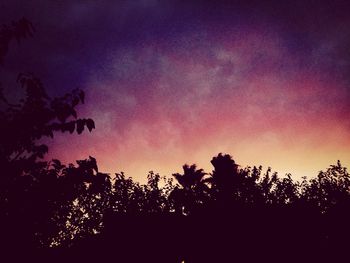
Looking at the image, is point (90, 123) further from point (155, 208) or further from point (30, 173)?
point (155, 208)

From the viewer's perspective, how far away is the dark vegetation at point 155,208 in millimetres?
4676

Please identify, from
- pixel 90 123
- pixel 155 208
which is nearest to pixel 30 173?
pixel 90 123

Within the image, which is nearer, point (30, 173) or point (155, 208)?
point (30, 173)

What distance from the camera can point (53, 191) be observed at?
466 cm

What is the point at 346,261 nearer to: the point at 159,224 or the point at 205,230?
the point at 205,230

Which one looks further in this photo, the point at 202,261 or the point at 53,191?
the point at 202,261

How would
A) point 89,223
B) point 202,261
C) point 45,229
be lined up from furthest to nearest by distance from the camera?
point 89,223 → point 202,261 → point 45,229

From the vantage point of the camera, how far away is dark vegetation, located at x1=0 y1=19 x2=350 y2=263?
4676 millimetres

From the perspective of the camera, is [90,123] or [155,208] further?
[155,208]

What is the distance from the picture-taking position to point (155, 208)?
3756cm

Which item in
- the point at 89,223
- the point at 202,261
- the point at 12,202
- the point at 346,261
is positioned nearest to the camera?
the point at 12,202

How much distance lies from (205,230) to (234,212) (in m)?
3.05

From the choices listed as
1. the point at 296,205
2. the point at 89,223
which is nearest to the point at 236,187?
the point at 296,205

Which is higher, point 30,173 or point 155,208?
point 155,208
